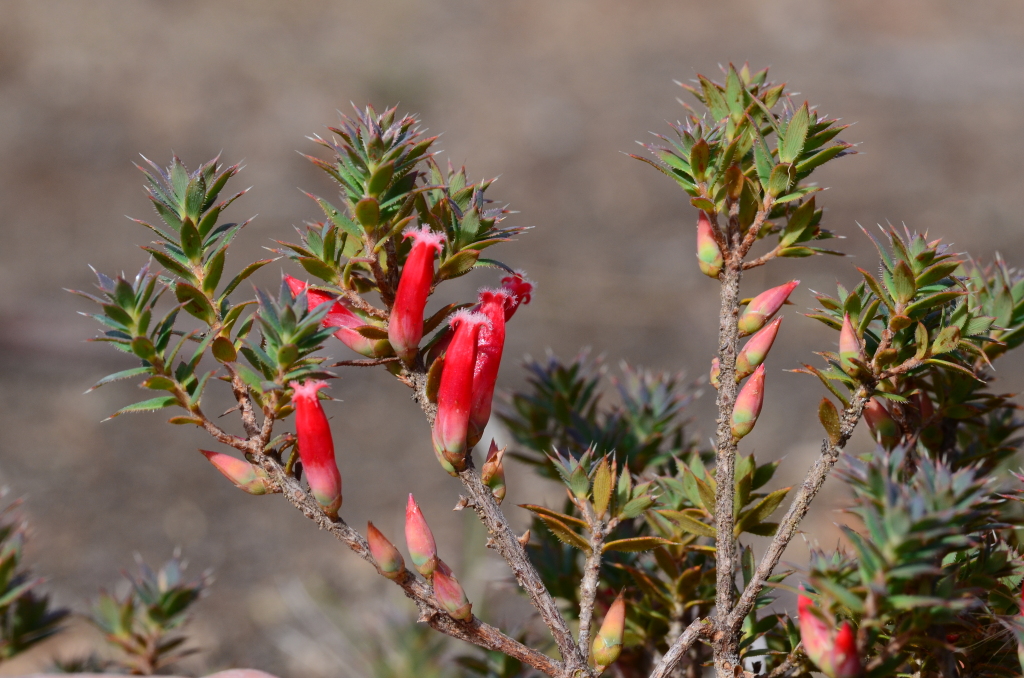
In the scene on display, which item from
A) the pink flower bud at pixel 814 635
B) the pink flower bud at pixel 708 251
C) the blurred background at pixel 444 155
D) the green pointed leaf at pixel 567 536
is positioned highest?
the blurred background at pixel 444 155

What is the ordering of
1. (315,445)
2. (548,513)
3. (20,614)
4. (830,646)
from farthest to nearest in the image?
(20,614), (548,513), (315,445), (830,646)

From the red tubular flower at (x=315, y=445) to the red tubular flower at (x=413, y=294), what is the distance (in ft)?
0.31

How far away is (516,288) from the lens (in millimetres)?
973

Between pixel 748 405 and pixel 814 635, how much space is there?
247mm

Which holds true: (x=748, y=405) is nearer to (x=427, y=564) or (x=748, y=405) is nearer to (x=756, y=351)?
(x=756, y=351)

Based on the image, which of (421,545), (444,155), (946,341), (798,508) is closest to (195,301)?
(421,545)

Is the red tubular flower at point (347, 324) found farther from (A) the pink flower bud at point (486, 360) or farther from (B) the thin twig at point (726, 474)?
(B) the thin twig at point (726, 474)

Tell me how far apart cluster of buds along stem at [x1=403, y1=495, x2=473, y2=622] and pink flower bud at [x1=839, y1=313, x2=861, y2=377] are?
0.47 metres

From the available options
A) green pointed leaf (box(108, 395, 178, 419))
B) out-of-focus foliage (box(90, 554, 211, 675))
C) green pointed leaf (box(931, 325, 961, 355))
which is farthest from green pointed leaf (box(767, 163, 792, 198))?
out-of-focus foliage (box(90, 554, 211, 675))

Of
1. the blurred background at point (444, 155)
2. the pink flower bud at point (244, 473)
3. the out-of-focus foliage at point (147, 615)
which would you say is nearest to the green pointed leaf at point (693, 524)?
the pink flower bud at point (244, 473)

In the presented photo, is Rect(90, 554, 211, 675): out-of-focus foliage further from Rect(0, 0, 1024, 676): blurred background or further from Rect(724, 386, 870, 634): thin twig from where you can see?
Rect(724, 386, 870, 634): thin twig

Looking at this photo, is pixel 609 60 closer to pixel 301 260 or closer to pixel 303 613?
pixel 303 613

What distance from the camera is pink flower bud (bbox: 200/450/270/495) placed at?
87cm

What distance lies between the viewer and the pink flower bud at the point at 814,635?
0.73 m
